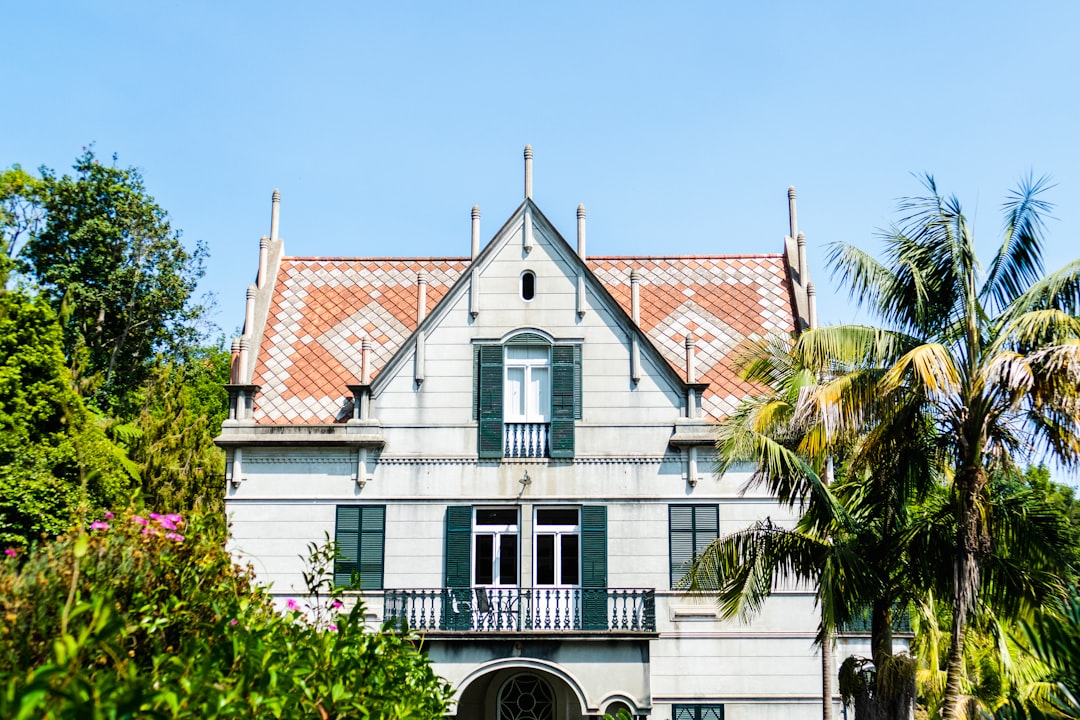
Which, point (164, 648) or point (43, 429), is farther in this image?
point (43, 429)

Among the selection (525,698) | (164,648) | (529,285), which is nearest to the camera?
(164,648)

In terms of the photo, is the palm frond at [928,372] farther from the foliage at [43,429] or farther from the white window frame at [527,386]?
the foliage at [43,429]

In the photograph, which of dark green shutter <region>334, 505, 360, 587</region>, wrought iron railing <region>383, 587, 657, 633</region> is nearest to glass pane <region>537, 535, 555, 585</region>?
wrought iron railing <region>383, 587, 657, 633</region>

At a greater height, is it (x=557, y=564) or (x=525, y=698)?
(x=557, y=564)

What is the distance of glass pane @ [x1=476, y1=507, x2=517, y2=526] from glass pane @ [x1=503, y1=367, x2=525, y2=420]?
1.90 m

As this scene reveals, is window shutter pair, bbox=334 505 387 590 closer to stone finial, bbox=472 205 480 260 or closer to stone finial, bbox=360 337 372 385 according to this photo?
→ stone finial, bbox=360 337 372 385

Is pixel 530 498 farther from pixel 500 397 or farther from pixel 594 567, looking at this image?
pixel 500 397

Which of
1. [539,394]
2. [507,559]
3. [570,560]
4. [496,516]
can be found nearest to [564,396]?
[539,394]

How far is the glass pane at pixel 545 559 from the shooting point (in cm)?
2303

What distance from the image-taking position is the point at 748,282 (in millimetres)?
27547

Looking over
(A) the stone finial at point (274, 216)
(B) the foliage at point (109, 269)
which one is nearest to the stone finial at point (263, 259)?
(A) the stone finial at point (274, 216)

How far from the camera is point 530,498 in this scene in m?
23.2

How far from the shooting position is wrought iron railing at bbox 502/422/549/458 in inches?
922

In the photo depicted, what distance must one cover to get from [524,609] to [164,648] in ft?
42.6
